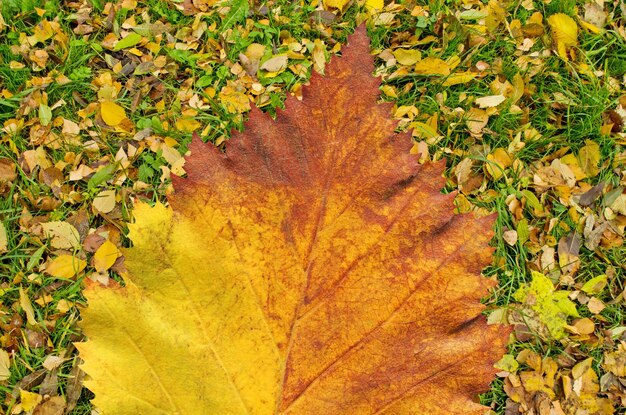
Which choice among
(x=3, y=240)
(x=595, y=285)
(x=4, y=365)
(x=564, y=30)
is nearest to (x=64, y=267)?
(x=3, y=240)

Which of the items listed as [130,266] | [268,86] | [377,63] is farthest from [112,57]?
[130,266]

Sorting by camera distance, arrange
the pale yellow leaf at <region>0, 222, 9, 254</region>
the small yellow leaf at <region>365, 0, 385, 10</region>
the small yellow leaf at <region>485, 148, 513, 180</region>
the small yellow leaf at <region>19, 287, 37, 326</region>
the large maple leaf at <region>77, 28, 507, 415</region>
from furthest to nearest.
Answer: the small yellow leaf at <region>365, 0, 385, 10</region>
the small yellow leaf at <region>485, 148, 513, 180</region>
the pale yellow leaf at <region>0, 222, 9, 254</region>
the small yellow leaf at <region>19, 287, 37, 326</region>
the large maple leaf at <region>77, 28, 507, 415</region>

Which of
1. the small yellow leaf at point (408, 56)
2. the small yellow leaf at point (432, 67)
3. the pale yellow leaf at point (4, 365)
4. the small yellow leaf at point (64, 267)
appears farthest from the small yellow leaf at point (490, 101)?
the pale yellow leaf at point (4, 365)

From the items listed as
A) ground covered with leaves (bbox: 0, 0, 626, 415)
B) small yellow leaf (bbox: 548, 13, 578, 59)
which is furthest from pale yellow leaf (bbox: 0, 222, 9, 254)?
small yellow leaf (bbox: 548, 13, 578, 59)

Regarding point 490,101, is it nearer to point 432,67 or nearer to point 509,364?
point 432,67

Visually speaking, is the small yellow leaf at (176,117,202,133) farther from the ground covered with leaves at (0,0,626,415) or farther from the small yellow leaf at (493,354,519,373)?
the small yellow leaf at (493,354,519,373)

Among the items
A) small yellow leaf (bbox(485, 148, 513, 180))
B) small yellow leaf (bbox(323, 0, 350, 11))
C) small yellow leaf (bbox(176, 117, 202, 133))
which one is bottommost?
small yellow leaf (bbox(485, 148, 513, 180))
